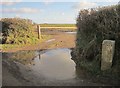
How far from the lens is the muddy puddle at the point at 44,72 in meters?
9.87

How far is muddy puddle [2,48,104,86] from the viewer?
987 centimetres

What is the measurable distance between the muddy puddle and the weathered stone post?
1187mm

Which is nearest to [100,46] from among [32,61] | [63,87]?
[63,87]

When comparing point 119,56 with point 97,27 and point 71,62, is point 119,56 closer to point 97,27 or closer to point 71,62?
point 97,27

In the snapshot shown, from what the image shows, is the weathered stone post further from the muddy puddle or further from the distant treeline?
the distant treeline

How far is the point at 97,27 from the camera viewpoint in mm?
11734

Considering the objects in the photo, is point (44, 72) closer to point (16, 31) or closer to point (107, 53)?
point (107, 53)

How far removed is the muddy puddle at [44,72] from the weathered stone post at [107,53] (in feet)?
3.89

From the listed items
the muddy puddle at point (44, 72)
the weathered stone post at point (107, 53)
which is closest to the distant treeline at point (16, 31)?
the muddy puddle at point (44, 72)

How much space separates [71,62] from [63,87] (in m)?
5.19

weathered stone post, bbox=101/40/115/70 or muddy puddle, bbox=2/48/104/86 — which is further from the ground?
weathered stone post, bbox=101/40/115/70

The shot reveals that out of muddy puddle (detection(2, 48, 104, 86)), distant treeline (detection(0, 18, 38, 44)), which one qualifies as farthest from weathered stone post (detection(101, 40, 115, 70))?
distant treeline (detection(0, 18, 38, 44))

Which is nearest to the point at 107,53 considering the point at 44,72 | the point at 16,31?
the point at 44,72

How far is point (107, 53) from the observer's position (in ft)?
35.1
